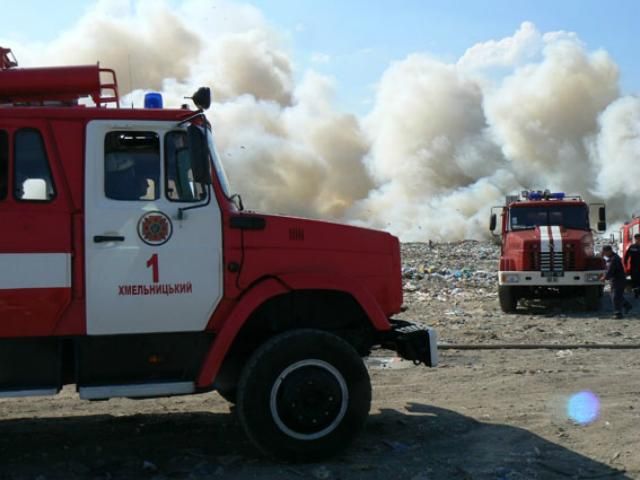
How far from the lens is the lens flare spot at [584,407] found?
583cm

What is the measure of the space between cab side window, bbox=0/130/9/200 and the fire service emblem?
81 centimetres

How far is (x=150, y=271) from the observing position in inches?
184

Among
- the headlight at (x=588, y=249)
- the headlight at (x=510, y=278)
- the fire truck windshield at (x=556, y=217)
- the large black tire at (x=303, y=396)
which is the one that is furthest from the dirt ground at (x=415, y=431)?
the fire truck windshield at (x=556, y=217)

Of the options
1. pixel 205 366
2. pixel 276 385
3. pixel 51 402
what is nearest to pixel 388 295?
pixel 276 385

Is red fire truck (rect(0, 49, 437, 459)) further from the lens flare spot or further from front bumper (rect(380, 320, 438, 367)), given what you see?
the lens flare spot

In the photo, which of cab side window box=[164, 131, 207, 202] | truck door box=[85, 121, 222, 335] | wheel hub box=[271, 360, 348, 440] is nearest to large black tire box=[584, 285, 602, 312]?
wheel hub box=[271, 360, 348, 440]

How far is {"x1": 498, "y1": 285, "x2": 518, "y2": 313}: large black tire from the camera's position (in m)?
13.2

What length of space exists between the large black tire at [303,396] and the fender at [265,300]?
243 millimetres

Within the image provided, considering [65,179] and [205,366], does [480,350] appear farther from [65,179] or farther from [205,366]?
[65,179]

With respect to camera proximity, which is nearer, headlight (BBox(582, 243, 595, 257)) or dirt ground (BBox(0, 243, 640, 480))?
dirt ground (BBox(0, 243, 640, 480))

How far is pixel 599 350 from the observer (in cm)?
914

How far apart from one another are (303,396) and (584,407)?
8.73 feet

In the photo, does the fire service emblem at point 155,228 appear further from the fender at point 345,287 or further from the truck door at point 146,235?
the fender at point 345,287

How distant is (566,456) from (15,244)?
371cm
